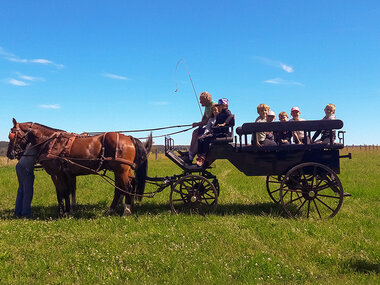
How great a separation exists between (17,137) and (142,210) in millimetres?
3633

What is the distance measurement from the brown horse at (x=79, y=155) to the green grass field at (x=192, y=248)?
80 cm

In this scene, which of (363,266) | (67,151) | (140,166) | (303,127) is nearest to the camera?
(363,266)

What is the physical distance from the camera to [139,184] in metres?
7.32

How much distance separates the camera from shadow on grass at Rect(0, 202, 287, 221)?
719cm

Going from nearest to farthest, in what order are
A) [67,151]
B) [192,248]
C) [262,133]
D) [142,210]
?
[192,248]
[262,133]
[67,151]
[142,210]

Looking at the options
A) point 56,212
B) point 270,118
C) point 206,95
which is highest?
point 206,95

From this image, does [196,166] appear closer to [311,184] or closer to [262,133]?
[262,133]

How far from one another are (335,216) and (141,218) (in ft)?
15.1

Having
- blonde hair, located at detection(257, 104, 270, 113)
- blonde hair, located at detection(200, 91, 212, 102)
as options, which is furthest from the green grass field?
blonde hair, located at detection(200, 91, 212, 102)

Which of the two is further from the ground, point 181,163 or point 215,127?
point 215,127

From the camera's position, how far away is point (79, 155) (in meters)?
7.00

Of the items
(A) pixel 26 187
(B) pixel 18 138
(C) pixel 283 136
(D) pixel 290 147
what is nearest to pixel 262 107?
(C) pixel 283 136

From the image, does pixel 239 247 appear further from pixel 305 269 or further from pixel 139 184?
pixel 139 184

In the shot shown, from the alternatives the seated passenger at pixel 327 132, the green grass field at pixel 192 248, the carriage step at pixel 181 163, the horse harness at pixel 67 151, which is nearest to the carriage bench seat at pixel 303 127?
the seated passenger at pixel 327 132
